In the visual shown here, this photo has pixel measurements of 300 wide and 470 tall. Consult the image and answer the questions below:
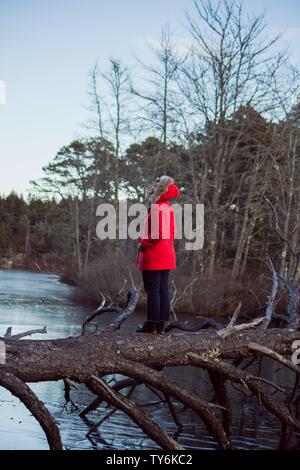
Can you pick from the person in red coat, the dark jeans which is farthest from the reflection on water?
the dark jeans

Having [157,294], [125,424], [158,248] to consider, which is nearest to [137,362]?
[157,294]

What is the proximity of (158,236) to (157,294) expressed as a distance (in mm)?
586

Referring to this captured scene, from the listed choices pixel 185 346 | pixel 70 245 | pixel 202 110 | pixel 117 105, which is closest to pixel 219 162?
pixel 202 110

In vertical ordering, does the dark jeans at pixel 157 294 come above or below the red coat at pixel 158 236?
below

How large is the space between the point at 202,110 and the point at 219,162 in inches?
78.3

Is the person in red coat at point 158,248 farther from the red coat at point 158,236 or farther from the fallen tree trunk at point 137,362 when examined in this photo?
the fallen tree trunk at point 137,362

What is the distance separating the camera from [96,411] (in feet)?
31.1

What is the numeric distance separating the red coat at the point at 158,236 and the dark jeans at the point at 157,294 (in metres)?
0.10

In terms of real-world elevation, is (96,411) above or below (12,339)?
below

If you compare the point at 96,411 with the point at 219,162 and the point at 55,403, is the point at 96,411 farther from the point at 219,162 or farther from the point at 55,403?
the point at 219,162

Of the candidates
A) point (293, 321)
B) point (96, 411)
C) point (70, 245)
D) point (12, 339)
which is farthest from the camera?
point (70, 245)

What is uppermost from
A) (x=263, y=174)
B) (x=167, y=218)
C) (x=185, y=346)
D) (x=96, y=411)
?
(x=263, y=174)

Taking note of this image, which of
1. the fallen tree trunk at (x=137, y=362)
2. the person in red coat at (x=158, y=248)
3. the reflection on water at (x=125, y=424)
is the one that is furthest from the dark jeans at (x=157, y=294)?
the reflection on water at (x=125, y=424)

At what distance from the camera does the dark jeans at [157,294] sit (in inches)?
324
